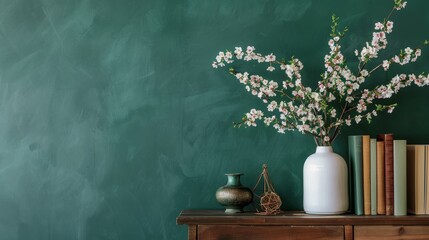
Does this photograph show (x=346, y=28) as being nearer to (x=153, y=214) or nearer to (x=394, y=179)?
(x=394, y=179)

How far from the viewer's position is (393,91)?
274 cm

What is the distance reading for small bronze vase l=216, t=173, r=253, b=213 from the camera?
2.66 m

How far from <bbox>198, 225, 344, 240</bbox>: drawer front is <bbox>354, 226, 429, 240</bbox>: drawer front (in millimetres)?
80

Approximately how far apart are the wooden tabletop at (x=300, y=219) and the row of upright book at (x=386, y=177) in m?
0.09

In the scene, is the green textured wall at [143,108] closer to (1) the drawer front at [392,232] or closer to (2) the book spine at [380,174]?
(2) the book spine at [380,174]

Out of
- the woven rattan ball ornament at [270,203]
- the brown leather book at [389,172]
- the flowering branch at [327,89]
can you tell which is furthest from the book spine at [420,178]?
the woven rattan ball ornament at [270,203]

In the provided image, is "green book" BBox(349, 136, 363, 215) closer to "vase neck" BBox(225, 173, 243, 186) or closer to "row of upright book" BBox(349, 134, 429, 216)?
"row of upright book" BBox(349, 134, 429, 216)

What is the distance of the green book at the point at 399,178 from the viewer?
2.55m

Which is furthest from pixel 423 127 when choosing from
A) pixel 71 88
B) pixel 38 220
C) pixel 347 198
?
pixel 38 220

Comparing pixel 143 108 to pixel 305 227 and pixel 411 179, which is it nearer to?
pixel 305 227

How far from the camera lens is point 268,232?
249 centimetres

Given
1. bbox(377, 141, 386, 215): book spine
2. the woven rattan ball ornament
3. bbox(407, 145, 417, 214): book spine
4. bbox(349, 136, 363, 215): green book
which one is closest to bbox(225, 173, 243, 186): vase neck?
the woven rattan ball ornament

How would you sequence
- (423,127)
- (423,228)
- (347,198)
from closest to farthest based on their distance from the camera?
1. (423,228)
2. (347,198)
3. (423,127)

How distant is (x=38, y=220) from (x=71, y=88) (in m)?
0.68
